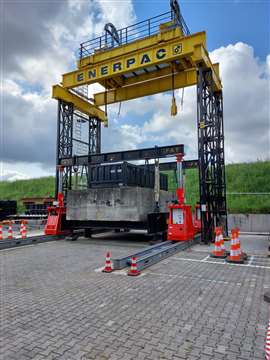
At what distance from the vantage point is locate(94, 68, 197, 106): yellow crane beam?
14.4m

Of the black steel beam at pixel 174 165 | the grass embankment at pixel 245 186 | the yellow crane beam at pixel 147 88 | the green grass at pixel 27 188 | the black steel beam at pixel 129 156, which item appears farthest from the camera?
the green grass at pixel 27 188

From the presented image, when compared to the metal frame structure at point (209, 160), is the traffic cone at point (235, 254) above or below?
below

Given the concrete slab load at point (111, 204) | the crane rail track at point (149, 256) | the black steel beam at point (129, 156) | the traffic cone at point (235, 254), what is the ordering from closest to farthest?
the crane rail track at point (149, 256), the traffic cone at point (235, 254), the black steel beam at point (129, 156), the concrete slab load at point (111, 204)

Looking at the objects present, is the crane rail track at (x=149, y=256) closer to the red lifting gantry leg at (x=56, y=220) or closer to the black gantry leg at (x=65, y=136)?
the red lifting gantry leg at (x=56, y=220)

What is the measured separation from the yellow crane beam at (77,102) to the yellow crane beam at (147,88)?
0.97m

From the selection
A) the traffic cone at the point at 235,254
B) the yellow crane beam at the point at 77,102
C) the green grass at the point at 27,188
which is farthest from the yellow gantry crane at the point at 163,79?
the green grass at the point at 27,188

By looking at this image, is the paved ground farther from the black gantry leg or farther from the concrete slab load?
the black gantry leg

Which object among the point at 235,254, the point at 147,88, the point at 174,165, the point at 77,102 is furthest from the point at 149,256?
the point at 77,102

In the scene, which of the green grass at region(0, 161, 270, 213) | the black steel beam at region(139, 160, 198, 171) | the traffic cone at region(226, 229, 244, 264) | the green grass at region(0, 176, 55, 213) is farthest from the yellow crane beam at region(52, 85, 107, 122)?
A: the green grass at region(0, 176, 55, 213)

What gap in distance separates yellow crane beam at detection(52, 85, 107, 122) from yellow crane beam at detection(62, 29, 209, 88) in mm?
819

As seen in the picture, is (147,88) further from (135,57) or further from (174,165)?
(174,165)

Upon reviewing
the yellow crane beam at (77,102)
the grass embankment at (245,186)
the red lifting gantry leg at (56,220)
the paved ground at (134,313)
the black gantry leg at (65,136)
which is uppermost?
the yellow crane beam at (77,102)

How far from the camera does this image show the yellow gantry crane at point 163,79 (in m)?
A: 11.7

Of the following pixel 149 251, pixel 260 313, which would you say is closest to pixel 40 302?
pixel 260 313
